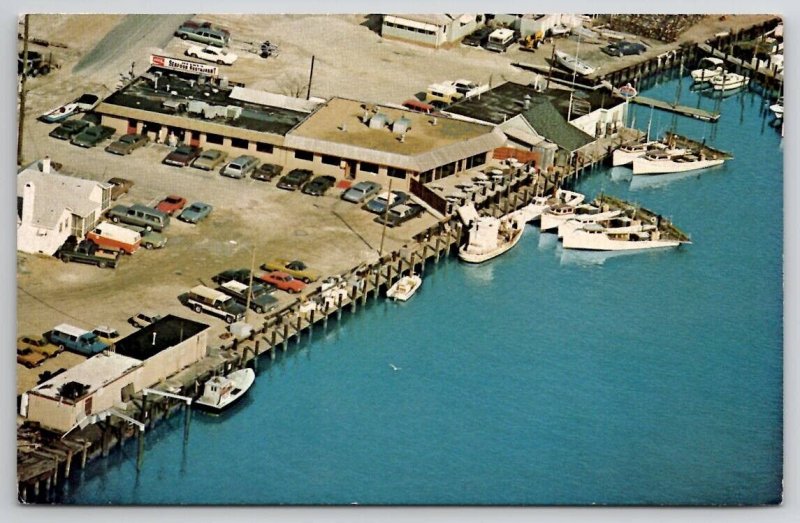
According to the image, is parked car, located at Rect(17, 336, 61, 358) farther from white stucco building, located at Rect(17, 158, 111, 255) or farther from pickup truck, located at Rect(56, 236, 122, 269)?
pickup truck, located at Rect(56, 236, 122, 269)

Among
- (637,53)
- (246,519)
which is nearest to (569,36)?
(637,53)

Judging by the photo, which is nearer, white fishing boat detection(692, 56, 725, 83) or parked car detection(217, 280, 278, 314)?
parked car detection(217, 280, 278, 314)

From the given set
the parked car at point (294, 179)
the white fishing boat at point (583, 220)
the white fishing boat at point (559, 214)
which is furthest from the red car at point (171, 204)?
the white fishing boat at point (583, 220)

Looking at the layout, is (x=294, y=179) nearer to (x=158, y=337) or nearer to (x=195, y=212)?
(x=195, y=212)

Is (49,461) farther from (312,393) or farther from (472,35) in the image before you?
(472,35)

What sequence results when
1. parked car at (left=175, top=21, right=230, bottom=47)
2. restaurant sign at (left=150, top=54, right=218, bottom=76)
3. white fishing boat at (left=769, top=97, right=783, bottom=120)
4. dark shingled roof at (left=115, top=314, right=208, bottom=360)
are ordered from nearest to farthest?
dark shingled roof at (left=115, top=314, right=208, bottom=360)
white fishing boat at (left=769, top=97, right=783, bottom=120)
parked car at (left=175, top=21, right=230, bottom=47)
restaurant sign at (left=150, top=54, right=218, bottom=76)

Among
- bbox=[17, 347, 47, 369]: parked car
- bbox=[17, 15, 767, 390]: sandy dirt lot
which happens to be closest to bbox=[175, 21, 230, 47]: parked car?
bbox=[17, 15, 767, 390]: sandy dirt lot

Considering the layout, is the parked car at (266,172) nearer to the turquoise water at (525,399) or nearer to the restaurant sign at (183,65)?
the restaurant sign at (183,65)
